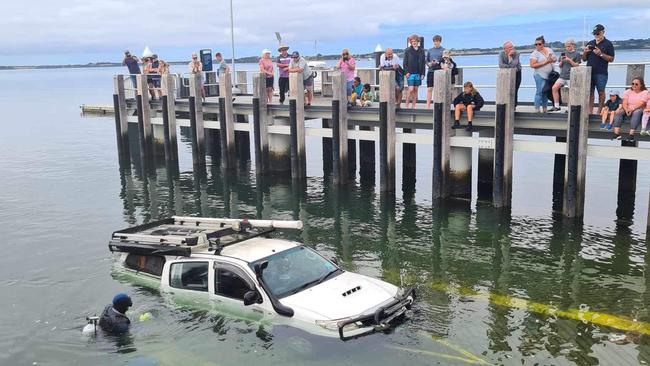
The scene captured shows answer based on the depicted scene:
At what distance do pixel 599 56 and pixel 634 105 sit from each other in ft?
4.83

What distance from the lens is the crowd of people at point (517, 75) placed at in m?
15.2

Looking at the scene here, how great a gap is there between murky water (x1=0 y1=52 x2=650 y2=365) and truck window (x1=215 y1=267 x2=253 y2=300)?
1.61ft

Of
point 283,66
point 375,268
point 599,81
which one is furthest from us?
point 283,66

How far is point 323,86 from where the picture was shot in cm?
2764

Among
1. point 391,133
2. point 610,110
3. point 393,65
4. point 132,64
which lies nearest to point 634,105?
point 610,110

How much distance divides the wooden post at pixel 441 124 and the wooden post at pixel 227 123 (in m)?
8.71

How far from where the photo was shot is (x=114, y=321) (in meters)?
10.4

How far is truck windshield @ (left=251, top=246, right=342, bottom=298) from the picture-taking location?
32.8 ft

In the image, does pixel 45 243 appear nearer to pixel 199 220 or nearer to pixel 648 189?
pixel 199 220

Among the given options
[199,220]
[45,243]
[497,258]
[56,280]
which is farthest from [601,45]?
[45,243]

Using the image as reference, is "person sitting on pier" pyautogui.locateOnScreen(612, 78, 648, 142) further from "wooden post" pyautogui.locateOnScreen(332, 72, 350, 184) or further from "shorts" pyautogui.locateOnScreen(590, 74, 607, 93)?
"wooden post" pyautogui.locateOnScreen(332, 72, 350, 184)

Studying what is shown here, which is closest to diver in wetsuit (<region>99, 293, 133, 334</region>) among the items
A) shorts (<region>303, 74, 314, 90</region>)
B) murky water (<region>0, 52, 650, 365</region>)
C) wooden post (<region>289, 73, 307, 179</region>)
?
murky water (<region>0, 52, 650, 365</region>)

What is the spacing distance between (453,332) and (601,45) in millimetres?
8905

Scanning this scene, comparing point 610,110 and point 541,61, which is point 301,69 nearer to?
point 541,61
